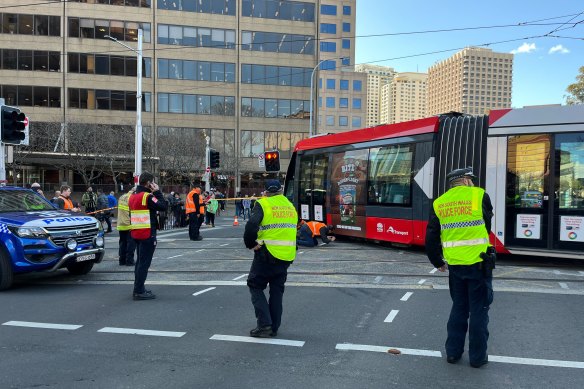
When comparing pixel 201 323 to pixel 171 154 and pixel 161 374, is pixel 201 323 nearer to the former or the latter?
pixel 161 374

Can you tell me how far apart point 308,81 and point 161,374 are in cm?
5107

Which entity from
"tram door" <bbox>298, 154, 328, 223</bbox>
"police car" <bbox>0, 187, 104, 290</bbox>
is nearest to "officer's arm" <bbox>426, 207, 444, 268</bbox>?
"police car" <bbox>0, 187, 104, 290</bbox>

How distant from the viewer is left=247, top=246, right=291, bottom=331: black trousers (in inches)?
203

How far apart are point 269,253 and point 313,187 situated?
9844 mm

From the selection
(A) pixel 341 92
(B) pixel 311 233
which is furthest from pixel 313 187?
(A) pixel 341 92

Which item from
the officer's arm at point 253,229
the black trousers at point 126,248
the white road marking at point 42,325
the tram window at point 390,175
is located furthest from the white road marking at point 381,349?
the tram window at point 390,175

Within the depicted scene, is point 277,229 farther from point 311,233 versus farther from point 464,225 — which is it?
point 311,233

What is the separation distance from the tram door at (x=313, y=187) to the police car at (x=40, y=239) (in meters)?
7.19

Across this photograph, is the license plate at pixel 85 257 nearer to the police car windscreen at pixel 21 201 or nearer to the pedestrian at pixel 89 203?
the police car windscreen at pixel 21 201

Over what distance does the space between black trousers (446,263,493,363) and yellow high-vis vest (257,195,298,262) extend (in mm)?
1713

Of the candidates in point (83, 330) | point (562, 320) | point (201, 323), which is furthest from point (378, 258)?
point (83, 330)

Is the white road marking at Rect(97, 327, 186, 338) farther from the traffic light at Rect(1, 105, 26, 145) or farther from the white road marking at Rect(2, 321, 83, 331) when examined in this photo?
the traffic light at Rect(1, 105, 26, 145)

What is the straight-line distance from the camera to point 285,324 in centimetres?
574

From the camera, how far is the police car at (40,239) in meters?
7.65
